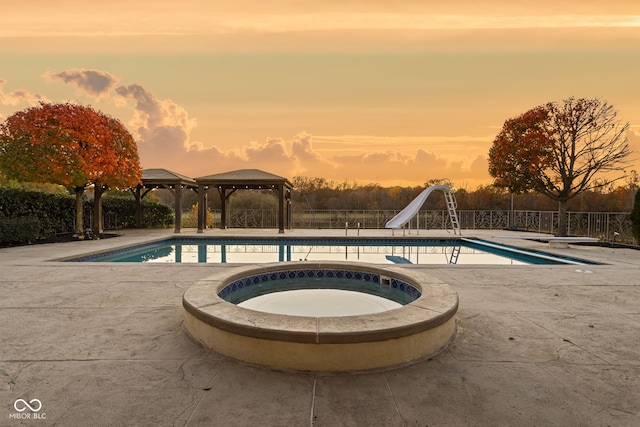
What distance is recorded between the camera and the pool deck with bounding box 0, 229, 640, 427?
6.29 feet

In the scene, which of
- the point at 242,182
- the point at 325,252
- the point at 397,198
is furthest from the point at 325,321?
the point at 397,198

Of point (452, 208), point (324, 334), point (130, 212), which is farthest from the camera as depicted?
point (130, 212)

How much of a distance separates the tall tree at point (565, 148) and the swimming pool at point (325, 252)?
3238mm

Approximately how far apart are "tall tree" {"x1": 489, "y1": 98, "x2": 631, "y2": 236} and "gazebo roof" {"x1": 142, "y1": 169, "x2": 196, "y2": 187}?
13.6m

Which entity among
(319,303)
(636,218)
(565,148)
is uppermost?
(565,148)

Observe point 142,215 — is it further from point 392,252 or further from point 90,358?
point 90,358

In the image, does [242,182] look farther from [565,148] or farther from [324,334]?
[324,334]

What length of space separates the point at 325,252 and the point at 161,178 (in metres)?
9.22

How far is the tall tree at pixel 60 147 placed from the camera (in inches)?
→ 408

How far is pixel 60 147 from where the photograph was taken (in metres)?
10.6

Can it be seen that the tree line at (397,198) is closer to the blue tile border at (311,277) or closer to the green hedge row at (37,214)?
the green hedge row at (37,214)

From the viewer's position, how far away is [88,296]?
435cm

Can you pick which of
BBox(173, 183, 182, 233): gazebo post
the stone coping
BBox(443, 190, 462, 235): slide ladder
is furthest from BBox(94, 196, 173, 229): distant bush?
BBox(443, 190, 462, 235): slide ladder

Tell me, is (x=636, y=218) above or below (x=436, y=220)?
above
